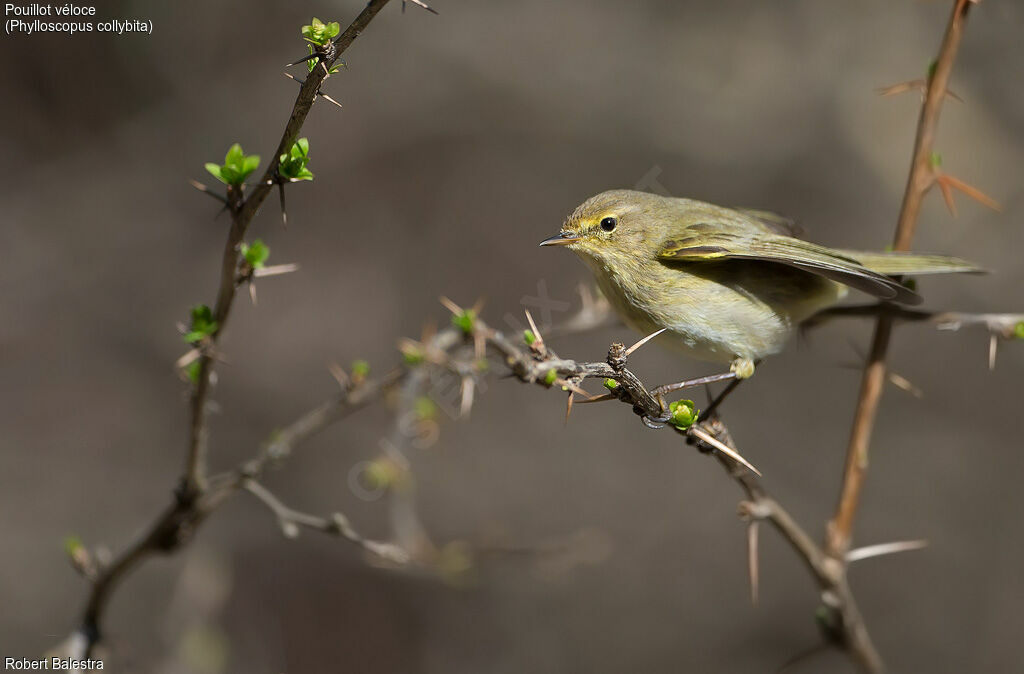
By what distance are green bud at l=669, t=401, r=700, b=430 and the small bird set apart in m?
0.80

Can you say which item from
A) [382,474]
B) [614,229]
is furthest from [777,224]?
[382,474]

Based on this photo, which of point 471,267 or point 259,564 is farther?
point 471,267

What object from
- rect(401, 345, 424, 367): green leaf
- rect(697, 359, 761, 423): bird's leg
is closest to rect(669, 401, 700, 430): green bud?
rect(697, 359, 761, 423): bird's leg

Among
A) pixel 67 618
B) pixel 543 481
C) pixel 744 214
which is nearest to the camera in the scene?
pixel 744 214

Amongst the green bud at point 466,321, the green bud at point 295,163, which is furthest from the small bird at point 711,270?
the green bud at point 295,163

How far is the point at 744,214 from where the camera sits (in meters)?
4.12

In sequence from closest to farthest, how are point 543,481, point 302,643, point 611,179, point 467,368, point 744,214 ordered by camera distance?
point 467,368 → point 744,214 → point 302,643 → point 543,481 → point 611,179

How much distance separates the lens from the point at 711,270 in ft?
12.8

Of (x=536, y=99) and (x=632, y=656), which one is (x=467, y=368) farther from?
(x=536, y=99)

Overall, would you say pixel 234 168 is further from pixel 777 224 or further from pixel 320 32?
pixel 777 224

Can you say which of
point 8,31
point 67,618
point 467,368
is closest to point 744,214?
point 467,368

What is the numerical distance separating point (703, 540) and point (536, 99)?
13.6 ft

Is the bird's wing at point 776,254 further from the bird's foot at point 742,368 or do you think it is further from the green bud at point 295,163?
the green bud at point 295,163

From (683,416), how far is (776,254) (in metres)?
1.06
